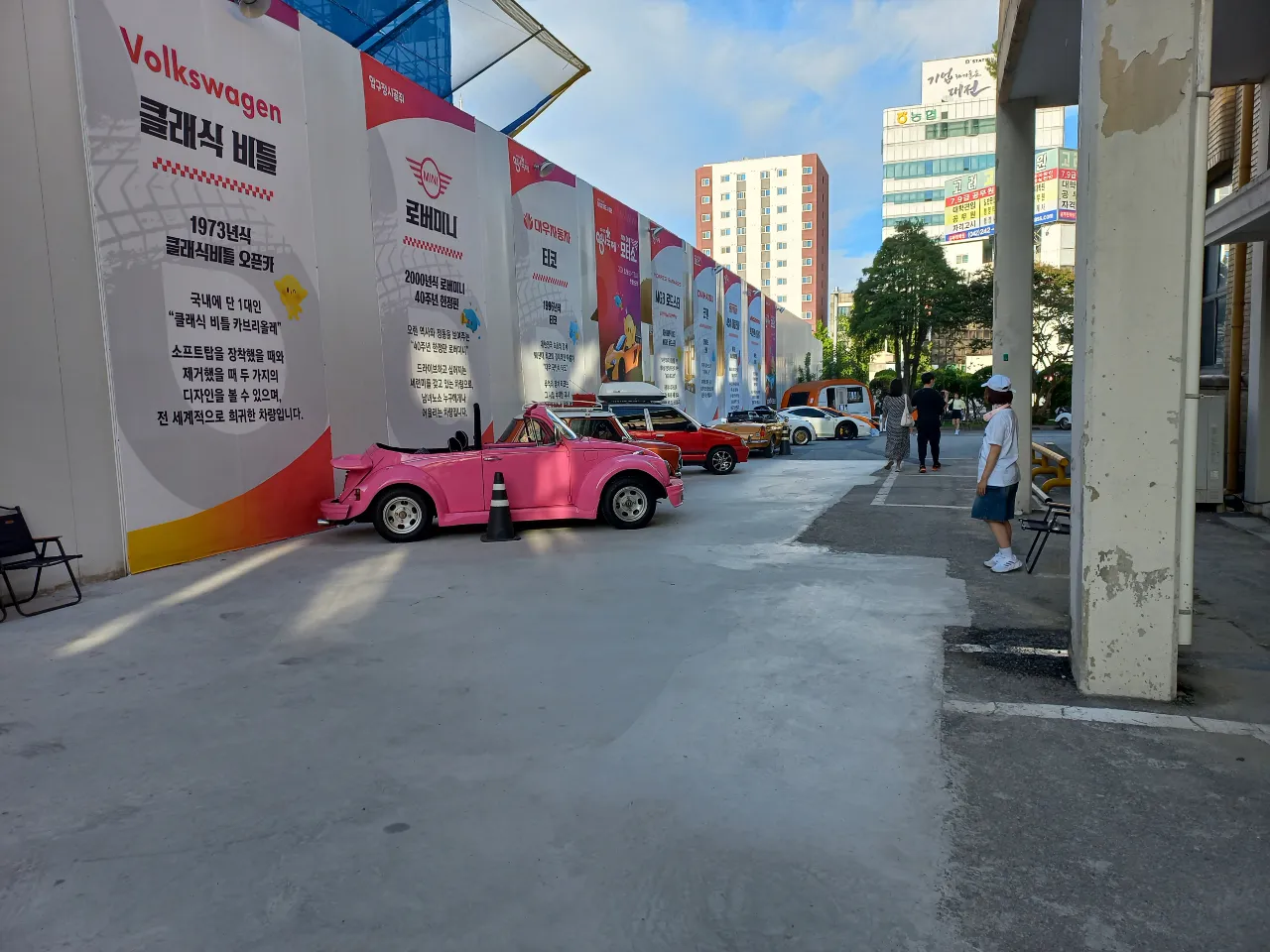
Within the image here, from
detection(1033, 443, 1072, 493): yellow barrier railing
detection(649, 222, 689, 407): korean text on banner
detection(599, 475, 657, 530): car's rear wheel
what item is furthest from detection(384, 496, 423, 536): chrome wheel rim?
detection(649, 222, 689, 407): korean text on banner

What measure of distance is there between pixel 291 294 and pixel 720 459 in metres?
10.2

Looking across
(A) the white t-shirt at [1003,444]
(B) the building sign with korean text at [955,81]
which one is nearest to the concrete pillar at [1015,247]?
(A) the white t-shirt at [1003,444]

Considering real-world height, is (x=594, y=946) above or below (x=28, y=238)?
below

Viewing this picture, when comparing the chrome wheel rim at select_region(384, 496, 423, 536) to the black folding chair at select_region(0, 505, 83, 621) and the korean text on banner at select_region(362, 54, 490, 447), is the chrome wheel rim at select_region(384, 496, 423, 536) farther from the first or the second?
the black folding chair at select_region(0, 505, 83, 621)

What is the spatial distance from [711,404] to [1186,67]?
25383mm

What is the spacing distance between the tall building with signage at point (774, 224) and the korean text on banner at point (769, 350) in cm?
8226

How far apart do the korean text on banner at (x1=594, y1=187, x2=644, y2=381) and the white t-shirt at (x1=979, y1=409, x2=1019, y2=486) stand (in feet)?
44.2

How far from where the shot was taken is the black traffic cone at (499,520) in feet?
30.8

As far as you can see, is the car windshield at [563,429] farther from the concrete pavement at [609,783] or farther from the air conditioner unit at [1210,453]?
the air conditioner unit at [1210,453]

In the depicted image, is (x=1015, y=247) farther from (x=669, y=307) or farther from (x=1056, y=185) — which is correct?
(x=1056, y=185)

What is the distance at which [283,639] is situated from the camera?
5.55 metres

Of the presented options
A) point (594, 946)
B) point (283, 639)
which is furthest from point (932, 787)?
point (283, 639)

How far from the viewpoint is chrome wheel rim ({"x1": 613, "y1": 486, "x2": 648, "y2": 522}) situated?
10.1 m

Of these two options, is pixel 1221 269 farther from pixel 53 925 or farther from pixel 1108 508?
pixel 53 925
